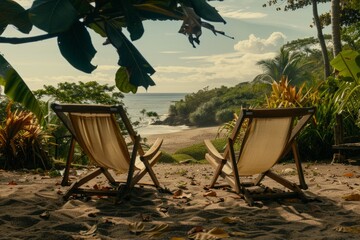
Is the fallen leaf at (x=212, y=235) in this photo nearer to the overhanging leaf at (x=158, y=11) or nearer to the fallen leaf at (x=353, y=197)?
the overhanging leaf at (x=158, y=11)

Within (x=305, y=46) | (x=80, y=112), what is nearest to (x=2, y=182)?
(x=80, y=112)

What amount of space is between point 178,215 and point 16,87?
183 centimetres

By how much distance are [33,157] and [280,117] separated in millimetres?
4674

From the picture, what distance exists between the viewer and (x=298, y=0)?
76.0 feet

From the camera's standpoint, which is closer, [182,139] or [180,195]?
[180,195]

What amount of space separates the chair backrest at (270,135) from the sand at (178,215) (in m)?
0.41

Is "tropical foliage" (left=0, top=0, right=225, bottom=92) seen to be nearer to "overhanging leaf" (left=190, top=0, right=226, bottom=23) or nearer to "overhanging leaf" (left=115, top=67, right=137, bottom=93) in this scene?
"overhanging leaf" (left=190, top=0, right=226, bottom=23)

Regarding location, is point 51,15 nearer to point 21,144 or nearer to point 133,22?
point 133,22

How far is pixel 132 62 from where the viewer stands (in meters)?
3.92

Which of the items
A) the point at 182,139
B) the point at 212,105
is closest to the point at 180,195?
the point at 182,139

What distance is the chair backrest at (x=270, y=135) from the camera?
4.39 m

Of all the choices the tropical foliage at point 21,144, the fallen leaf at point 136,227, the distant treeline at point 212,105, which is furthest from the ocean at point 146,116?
the fallen leaf at point 136,227

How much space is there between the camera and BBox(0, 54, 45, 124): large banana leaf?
12.8 feet

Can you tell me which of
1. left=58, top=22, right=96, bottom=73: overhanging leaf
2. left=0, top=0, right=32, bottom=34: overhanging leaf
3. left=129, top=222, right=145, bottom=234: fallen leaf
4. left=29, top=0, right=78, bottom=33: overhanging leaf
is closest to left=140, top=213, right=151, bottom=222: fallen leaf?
left=129, top=222, right=145, bottom=234: fallen leaf
